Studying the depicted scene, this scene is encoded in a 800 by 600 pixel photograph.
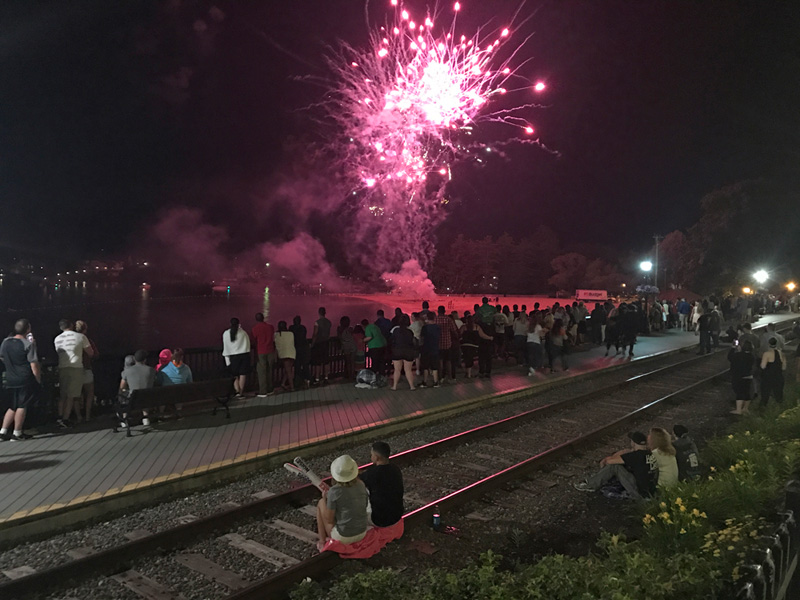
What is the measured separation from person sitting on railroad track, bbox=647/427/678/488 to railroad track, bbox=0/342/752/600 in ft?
6.19

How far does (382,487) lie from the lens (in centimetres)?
532

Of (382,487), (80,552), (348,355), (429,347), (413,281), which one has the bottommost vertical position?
(80,552)

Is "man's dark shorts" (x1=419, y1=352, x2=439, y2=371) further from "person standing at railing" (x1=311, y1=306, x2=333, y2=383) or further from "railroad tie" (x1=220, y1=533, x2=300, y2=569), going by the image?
"railroad tie" (x1=220, y1=533, x2=300, y2=569)

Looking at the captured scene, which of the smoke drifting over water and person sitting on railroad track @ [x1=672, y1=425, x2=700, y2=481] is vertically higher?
the smoke drifting over water

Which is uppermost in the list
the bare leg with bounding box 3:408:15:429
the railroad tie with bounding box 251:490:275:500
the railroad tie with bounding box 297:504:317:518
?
the bare leg with bounding box 3:408:15:429

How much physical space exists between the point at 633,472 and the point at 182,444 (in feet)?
20.8

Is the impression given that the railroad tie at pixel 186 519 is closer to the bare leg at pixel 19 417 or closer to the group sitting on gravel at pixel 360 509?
the group sitting on gravel at pixel 360 509

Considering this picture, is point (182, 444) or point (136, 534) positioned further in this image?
point (182, 444)

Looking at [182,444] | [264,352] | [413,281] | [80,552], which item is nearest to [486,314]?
[264,352]

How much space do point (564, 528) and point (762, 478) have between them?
8.06ft

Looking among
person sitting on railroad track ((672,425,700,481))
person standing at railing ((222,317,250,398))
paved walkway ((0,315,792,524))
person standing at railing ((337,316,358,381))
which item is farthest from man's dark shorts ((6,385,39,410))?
person sitting on railroad track ((672,425,700,481))

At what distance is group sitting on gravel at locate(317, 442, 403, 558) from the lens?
503cm

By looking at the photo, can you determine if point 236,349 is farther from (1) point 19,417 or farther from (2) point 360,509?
(2) point 360,509

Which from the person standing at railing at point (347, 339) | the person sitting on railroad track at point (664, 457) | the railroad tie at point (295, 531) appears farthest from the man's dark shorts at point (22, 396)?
the person sitting on railroad track at point (664, 457)
